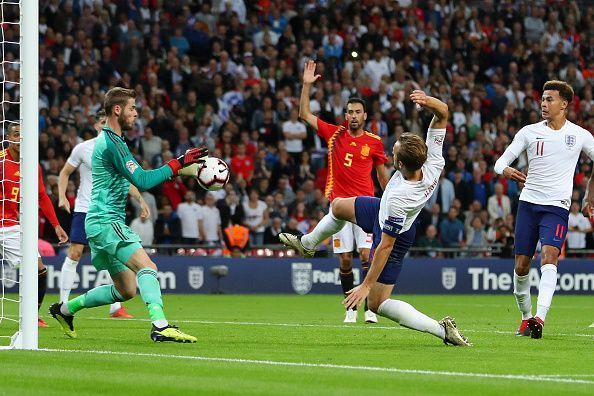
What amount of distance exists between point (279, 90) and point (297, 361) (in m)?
18.9

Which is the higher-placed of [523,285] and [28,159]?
[28,159]

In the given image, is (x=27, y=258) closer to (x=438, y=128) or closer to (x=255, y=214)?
(x=438, y=128)

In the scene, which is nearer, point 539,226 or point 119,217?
point 119,217

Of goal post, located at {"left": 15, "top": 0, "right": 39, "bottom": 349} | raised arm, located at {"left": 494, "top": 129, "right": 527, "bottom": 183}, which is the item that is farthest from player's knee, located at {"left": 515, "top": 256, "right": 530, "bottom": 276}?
goal post, located at {"left": 15, "top": 0, "right": 39, "bottom": 349}

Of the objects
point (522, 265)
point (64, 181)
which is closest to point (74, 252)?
point (64, 181)

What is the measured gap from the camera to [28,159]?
416 inches

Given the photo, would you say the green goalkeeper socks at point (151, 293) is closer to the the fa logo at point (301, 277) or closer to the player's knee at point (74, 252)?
the player's knee at point (74, 252)

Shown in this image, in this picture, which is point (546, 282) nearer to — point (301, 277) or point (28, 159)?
point (28, 159)

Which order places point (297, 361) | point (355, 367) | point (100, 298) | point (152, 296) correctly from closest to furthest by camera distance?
point (355, 367), point (297, 361), point (152, 296), point (100, 298)

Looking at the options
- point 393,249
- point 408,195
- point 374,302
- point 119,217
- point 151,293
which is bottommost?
point 374,302

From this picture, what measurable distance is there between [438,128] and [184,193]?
1505 centimetres

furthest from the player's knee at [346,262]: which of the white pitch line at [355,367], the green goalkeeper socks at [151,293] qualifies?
the white pitch line at [355,367]

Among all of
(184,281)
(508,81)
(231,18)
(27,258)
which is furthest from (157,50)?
(27,258)

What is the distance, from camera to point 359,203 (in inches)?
473
